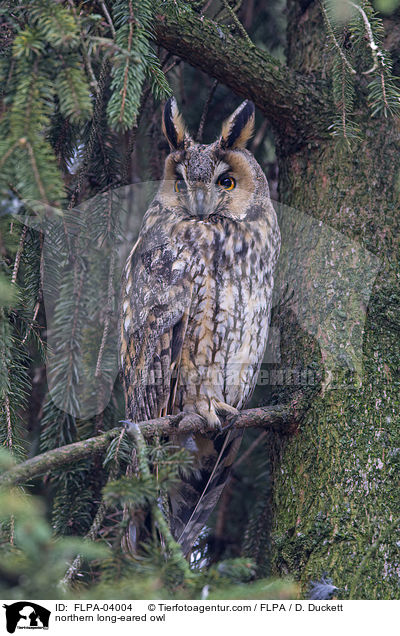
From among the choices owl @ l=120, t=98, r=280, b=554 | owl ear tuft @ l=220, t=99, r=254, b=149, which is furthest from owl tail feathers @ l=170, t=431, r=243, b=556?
owl ear tuft @ l=220, t=99, r=254, b=149

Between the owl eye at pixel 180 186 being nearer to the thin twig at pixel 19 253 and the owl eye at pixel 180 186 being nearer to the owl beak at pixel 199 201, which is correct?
the owl beak at pixel 199 201

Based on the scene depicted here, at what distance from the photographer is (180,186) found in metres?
1.85

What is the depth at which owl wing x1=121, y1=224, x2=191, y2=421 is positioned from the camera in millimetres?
1715

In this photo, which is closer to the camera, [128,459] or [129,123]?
[129,123]

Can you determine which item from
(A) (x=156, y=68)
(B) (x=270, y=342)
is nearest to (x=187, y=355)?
(B) (x=270, y=342)

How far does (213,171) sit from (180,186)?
0.43 feet

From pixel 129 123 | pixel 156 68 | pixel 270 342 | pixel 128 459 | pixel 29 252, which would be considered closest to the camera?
pixel 129 123

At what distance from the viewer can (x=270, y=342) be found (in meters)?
1.85

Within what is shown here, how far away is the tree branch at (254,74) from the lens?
158cm

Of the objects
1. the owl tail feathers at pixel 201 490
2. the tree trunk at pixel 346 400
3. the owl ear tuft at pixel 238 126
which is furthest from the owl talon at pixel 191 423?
the owl ear tuft at pixel 238 126
